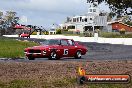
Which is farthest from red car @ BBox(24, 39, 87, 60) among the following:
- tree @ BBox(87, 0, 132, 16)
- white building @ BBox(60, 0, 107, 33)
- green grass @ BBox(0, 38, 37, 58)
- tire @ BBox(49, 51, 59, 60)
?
white building @ BBox(60, 0, 107, 33)

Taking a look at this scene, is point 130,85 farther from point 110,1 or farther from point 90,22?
point 90,22

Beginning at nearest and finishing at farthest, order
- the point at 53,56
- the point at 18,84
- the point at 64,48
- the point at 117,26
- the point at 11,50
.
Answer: the point at 18,84, the point at 53,56, the point at 64,48, the point at 11,50, the point at 117,26

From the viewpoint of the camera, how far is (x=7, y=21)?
572 feet

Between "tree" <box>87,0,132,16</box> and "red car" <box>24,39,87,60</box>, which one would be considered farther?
"red car" <box>24,39,87,60</box>

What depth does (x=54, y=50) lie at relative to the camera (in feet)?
78.3

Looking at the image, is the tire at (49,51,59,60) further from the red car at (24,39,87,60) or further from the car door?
the car door

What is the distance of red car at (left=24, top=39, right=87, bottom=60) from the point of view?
23.5 metres

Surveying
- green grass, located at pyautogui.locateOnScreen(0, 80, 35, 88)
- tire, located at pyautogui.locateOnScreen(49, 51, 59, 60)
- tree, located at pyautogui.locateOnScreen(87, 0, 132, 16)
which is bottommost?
tire, located at pyautogui.locateOnScreen(49, 51, 59, 60)

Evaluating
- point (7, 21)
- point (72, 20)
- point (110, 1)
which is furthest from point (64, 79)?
point (7, 21)

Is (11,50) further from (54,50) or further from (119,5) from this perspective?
(119,5)

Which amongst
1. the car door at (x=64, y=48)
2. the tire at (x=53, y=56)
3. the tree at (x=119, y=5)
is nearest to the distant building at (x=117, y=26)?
the car door at (x=64, y=48)

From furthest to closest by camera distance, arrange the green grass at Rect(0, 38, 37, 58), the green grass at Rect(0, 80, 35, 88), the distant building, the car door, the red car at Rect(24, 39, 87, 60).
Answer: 1. the distant building
2. the green grass at Rect(0, 38, 37, 58)
3. the car door
4. the red car at Rect(24, 39, 87, 60)
5. the green grass at Rect(0, 80, 35, 88)

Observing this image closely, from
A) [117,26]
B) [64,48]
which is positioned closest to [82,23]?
[117,26]

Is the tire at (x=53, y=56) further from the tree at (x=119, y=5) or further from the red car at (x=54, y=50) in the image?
the tree at (x=119, y=5)
